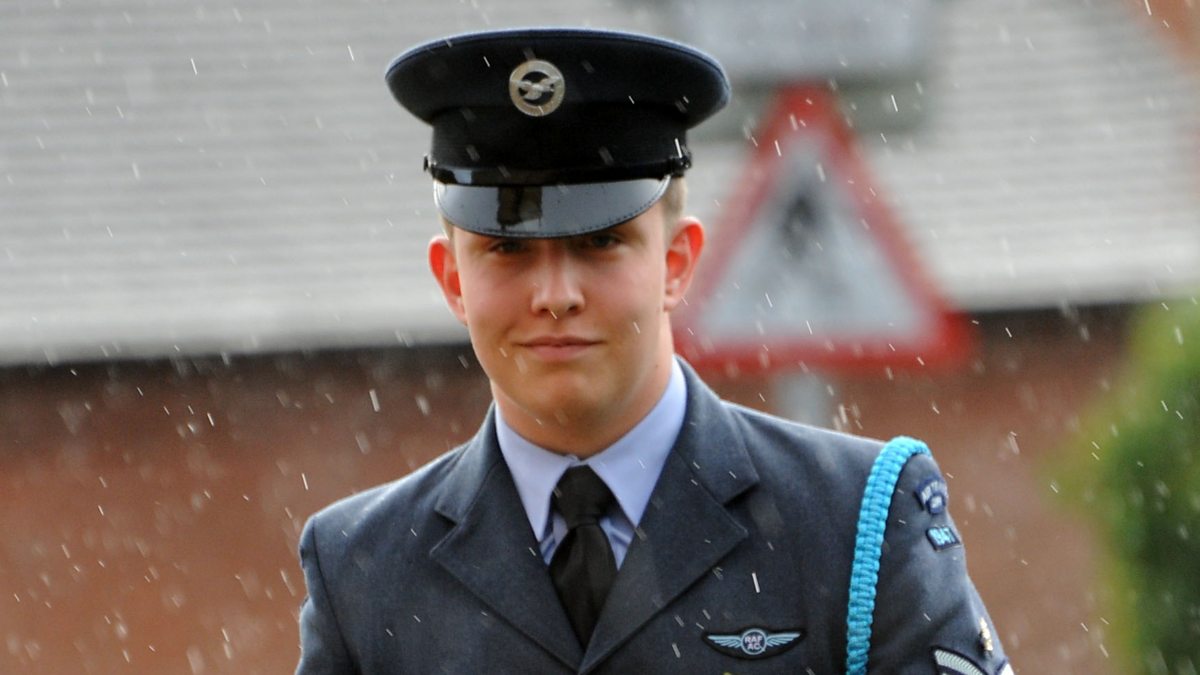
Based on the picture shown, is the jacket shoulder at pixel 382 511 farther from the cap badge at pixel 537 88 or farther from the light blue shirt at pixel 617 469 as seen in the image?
the cap badge at pixel 537 88

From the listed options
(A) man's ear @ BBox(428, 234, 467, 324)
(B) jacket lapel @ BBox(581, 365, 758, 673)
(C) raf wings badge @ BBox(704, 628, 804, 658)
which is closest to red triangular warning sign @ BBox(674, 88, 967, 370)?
(B) jacket lapel @ BBox(581, 365, 758, 673)

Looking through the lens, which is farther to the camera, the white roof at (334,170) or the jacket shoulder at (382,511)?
the white roof at (334,170)

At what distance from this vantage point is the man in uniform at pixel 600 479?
3035mm

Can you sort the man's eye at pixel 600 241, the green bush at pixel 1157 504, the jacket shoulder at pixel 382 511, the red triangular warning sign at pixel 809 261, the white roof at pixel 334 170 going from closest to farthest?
the man's eye at pixel 600 241
the jacket shoulder at pixel 382 511
the red triangular warning sign at pixel 809 261
the green bush at pixel 1157 504
the white roof at pixel 334 170

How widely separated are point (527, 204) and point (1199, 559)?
531 cm

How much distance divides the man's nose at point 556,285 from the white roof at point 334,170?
8937 millimetres

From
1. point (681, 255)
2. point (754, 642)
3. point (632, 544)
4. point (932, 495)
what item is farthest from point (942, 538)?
point (681, 255)

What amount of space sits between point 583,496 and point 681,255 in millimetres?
431

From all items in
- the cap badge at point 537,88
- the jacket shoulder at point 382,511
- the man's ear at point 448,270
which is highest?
the cap badge at point 537,88

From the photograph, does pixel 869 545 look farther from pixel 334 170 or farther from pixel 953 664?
pixel 334 170

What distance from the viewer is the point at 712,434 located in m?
3.31

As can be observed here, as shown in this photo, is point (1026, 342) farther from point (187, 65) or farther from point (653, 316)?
point (653, 316)

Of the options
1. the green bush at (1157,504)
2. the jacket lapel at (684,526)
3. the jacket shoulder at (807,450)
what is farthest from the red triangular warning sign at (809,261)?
the green bush at (1157,504)

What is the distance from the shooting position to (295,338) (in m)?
11.9
